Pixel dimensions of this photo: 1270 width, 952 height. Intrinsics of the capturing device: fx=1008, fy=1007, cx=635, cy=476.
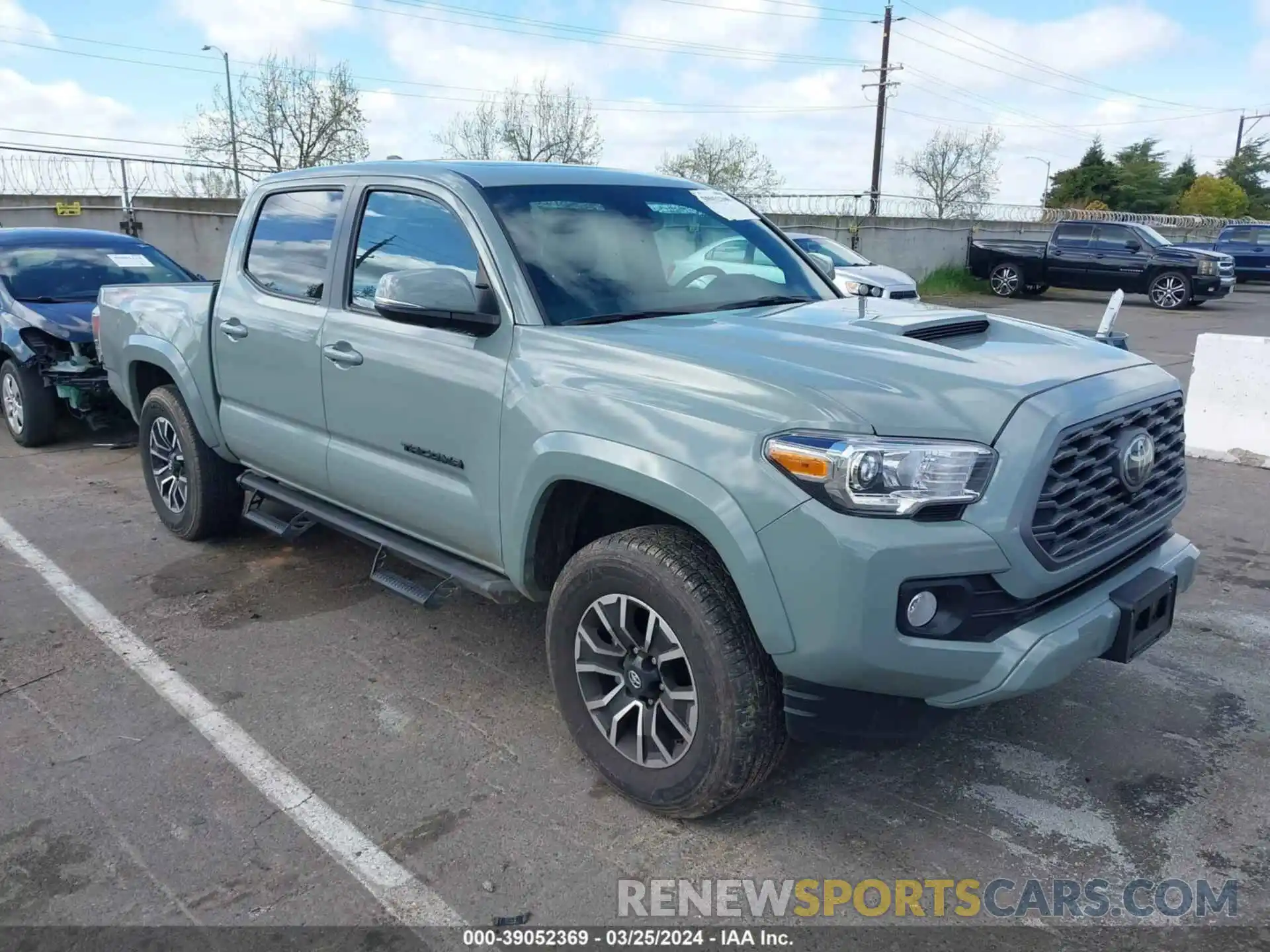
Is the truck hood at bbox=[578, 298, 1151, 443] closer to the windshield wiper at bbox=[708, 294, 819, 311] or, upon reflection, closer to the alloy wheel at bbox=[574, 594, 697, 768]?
the windshield wiper at bbox=[708, 294, 819, 311]

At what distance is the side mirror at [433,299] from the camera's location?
10.6 ft

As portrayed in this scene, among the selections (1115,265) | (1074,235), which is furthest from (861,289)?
(1074,235)

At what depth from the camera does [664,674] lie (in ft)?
9.60

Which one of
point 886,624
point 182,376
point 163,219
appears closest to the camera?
point 886,624

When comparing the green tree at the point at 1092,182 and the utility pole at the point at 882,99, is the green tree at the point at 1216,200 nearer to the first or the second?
the green tree at the point at 1092,182

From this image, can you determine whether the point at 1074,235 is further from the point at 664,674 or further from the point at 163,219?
the point at 664,674

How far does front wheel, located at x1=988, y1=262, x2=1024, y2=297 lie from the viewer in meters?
23.4

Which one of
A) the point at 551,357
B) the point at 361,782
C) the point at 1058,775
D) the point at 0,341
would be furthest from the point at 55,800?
the point at 0,341

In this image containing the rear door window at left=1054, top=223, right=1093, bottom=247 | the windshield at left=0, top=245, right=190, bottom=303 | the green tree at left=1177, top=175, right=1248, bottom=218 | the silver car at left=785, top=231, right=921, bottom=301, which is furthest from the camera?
the green tree at left=1177, top=175, right=1248, bottom=218

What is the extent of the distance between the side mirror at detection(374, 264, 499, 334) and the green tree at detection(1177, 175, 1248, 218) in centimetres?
6177

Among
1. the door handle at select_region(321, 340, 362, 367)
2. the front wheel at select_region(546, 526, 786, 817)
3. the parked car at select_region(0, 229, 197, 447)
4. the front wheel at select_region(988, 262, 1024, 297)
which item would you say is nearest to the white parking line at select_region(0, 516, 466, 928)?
the front wheel at select_region(546, 526, 786, 817)

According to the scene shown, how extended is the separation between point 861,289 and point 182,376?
3.32 meters

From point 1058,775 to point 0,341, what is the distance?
8.05 meters

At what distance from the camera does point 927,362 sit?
9.18 feet
